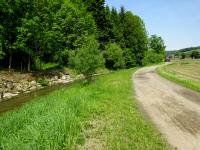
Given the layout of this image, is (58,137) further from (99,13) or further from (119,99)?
(99,13)

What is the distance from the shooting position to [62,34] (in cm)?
5741

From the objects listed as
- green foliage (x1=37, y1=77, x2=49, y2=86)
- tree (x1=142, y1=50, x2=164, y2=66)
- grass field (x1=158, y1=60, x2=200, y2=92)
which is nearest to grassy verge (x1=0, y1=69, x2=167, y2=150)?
grass field (x1=158, y1=60, x2=200, y2=92)

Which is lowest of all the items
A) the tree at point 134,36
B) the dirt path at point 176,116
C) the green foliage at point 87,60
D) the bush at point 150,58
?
the bush at point 150,58

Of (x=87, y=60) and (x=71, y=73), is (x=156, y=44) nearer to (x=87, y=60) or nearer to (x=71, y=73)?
(x=71, y=73)

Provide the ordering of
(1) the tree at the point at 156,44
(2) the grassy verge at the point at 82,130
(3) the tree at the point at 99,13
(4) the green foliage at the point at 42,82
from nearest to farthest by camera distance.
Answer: (2) the grassy verge at the point at 82,130, (4) the green foliage at the point at 42,82, (3) the tree at the point at 99,13, (1) the tree at the point at 156,44

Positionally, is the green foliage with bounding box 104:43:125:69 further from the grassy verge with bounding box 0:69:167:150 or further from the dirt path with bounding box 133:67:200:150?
the grassy verge with bounding box 0:69:167:150

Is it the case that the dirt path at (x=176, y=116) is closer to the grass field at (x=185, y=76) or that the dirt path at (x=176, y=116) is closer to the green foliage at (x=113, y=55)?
the grass field at (x=185, y=76)

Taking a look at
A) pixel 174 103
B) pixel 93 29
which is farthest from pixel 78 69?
pixel 93 29

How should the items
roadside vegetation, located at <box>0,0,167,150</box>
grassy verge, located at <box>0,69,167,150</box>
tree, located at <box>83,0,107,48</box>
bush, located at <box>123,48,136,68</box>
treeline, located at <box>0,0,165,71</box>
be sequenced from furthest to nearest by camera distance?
bush, located at <box>123,48,136,68</box>
tree, located at <box>83,0,107,48</box>
treeline, located at <box>0,0,165,71</box>
roadside vegetation, located at <box>0,0,167,150</box>
grassy verge, located at <box>0,69,167,150</box>

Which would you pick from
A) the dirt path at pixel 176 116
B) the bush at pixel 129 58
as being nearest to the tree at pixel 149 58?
the bush at pixel 129 58

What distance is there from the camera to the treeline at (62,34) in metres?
43.8

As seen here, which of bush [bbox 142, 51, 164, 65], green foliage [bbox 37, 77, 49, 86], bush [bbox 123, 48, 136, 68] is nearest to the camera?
green foliage [bbox 37, 77, 49, 86]

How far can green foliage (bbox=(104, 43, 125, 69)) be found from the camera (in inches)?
2953

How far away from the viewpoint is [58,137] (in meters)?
11.0
